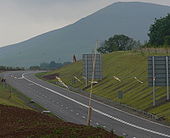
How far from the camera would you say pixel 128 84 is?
318ft

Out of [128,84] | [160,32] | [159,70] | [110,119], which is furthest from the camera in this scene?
[160,32]

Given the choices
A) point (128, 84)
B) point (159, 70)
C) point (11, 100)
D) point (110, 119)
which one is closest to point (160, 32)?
point (128, 84)

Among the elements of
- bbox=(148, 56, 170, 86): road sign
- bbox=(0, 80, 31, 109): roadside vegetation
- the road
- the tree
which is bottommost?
the road

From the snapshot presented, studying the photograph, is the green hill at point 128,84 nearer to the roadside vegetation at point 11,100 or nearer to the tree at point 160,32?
the tree at point 160,32

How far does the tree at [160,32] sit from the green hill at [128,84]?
14.6m

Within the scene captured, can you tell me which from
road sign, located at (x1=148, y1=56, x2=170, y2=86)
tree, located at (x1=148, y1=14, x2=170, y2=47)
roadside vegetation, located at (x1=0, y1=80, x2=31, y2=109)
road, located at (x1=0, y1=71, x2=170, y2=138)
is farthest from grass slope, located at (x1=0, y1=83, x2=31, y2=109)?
tree, located at (x1=148, y1=14, x2=170, y2=47)

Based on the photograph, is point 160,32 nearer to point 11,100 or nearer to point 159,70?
point 159,70

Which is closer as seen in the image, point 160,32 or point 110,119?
point 110,119

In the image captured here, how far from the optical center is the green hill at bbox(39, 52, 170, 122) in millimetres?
71900

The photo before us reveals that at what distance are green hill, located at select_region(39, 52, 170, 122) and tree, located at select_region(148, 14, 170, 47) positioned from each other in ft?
48.0

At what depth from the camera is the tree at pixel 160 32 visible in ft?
480

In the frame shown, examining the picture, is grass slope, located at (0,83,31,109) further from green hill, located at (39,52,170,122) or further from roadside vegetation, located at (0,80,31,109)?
green hill, located at (39,52,170,122)

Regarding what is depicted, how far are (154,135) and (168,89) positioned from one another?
91.1 feet

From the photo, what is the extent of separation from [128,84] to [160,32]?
55.7 meters
